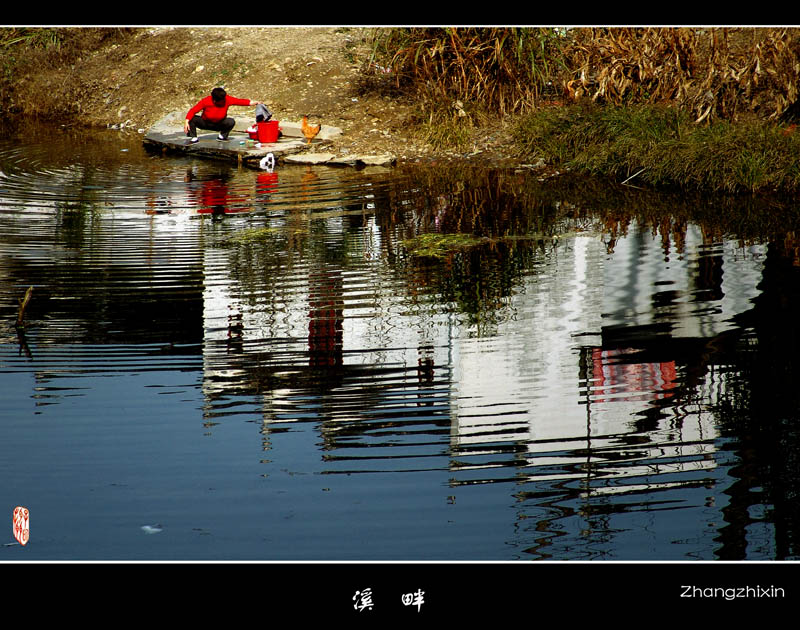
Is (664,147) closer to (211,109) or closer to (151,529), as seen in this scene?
(211,109)

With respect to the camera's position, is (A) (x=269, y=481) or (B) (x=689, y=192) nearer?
(A) (x=269, y=481)

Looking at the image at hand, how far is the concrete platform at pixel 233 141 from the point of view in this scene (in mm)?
13703

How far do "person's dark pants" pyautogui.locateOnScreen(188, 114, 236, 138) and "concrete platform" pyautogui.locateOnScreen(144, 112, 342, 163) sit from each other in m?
0.13

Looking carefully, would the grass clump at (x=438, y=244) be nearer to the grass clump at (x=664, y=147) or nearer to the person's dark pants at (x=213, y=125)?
the grass clump at (x=664, y=147)

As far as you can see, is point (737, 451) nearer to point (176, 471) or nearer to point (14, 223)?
point (176, 471)

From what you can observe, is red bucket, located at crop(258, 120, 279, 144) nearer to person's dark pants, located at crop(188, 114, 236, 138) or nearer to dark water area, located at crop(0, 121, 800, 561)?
person's dark pants, located at crop(188, 114, 236, 138)

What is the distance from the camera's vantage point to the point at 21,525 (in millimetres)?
4176

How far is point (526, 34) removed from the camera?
14430mm

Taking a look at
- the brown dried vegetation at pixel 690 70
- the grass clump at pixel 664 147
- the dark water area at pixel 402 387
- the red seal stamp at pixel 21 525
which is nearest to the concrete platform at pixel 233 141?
the grass clump at pixel 664 147

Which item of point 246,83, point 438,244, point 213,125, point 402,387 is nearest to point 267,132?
point 213,125

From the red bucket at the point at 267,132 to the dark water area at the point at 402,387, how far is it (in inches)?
153

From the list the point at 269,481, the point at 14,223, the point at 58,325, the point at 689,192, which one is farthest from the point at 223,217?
the point at 269,481

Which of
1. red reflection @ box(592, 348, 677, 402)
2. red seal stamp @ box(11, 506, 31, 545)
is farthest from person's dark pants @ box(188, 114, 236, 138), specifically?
red seal stamp @ box(11, 506, 31, 545)

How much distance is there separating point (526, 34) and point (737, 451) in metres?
10.8
